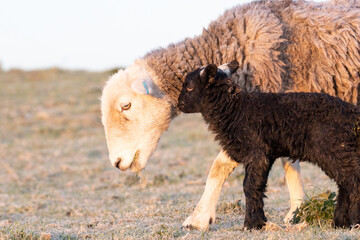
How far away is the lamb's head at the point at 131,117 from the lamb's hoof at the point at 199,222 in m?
1.12

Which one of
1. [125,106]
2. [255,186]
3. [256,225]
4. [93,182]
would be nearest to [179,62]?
[125,106]

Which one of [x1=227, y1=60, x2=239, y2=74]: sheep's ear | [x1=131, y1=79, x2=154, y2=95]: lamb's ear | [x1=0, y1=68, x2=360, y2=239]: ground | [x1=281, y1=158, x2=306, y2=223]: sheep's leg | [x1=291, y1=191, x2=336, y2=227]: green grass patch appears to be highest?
[x1=227, y1=60, x2=239, y2=74]: sheep's ear

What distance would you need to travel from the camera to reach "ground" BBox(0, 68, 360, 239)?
571 centimetres

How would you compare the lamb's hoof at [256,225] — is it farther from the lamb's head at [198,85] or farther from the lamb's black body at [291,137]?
the lamb's head at [198,85]

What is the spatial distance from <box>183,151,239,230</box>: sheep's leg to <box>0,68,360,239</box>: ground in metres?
0.16

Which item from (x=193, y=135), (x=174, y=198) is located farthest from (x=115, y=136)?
(x=193, y=135)

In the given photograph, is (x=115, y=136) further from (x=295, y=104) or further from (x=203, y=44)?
(x=295, y=104)

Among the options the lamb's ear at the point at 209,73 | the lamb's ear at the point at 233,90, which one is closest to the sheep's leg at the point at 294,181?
the lamb's ear at the point at 233,90

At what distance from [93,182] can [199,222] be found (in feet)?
19.5

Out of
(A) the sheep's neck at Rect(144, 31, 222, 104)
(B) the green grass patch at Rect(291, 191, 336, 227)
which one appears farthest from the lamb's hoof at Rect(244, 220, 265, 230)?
(A) the sheep's neck at Rect(144, 31, 222, 104)

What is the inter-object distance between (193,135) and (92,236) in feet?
36.9

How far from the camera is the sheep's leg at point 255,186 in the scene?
5.25m

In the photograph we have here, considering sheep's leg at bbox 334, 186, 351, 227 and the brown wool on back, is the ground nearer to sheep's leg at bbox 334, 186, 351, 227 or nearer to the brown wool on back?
sheep's leg at bbox 334, 186, 351, 227

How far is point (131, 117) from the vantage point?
663cm
